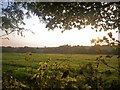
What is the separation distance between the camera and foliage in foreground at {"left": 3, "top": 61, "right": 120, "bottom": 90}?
244 centimetres

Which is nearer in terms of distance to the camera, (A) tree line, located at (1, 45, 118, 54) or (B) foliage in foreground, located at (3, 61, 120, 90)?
(B) foliage in foreground, located at (3, 61, 120, 90)

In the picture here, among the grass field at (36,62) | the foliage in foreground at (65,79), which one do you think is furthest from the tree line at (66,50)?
the foliage in foreground at (65,79)

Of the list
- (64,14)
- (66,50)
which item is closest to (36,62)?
(66,50)

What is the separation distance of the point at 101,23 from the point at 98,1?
277mm

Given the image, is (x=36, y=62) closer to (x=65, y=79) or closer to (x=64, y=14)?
(x=65, y=79)

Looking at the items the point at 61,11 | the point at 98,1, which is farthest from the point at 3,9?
the point at 98,1

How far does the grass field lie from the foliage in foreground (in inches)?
1.8

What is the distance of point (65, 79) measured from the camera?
2441 mm

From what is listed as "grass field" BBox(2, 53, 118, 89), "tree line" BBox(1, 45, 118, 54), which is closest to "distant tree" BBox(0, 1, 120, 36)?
"tree line" BBox(1, 45, 118, 54)

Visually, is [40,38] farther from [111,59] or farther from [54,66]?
[111,59]

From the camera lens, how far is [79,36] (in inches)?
106

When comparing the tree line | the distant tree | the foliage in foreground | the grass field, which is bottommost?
the foliage in foreground

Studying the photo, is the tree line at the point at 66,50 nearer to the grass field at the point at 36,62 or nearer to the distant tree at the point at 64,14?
the grass field at the point at 36,62

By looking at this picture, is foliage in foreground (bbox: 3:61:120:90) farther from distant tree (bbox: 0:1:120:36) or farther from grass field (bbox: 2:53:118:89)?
distant tree (bbox: 0:1:120:36)
